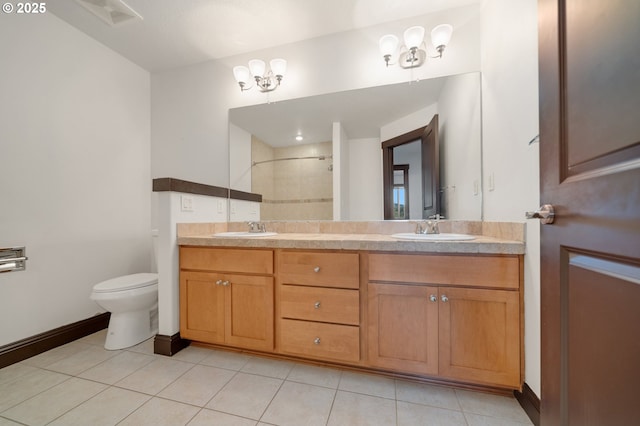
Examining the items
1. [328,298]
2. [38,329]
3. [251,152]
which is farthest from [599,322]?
[38,329]

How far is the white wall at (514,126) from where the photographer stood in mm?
1049

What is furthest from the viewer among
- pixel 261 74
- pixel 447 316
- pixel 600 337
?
pixel 261 74

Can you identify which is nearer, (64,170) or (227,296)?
(227,296)

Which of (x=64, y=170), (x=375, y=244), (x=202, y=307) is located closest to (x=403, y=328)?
(x=375, y=244)

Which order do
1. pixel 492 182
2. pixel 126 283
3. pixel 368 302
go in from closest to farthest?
pixel 368 302, pixel 492 182, pixel 126 283

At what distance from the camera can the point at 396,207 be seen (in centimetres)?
177

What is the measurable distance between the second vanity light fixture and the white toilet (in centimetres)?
238

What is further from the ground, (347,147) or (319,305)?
(347,147)

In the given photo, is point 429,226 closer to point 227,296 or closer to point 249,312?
point 249,312

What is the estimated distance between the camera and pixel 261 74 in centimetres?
198

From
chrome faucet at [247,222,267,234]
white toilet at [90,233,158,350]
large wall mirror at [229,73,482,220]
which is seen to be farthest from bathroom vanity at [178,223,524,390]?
large wall mirror at [229,73,482,220]

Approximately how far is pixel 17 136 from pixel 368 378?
105 inches

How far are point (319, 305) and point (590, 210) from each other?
116cm

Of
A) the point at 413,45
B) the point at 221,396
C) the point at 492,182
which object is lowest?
the point at 221,396
